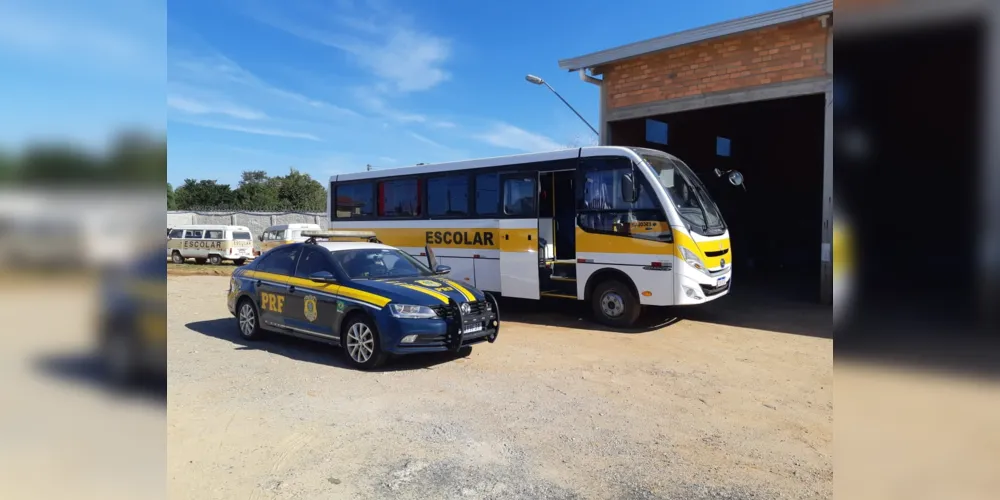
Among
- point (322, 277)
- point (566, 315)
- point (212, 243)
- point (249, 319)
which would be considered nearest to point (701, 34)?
point (566, 315)

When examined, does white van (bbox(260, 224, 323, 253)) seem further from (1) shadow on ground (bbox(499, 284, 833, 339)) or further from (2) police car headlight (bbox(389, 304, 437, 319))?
(2) police car headlight (bbox(389, 304, 437, 319))

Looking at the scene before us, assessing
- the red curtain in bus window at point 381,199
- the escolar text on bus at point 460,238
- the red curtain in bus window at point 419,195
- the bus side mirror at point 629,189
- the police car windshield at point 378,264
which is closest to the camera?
the police car windshield at point 378,264

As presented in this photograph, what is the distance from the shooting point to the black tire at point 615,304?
9812 millimetres

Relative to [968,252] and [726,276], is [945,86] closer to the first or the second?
[968,252]

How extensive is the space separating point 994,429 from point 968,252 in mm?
316

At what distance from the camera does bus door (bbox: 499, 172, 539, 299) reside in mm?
10875

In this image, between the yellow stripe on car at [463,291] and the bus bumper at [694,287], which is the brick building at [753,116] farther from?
the yellow stripe on car at [463,291]

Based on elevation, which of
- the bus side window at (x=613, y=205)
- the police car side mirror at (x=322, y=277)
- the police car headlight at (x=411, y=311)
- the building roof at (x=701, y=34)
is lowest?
the police car headlight at (x=411, y=311)

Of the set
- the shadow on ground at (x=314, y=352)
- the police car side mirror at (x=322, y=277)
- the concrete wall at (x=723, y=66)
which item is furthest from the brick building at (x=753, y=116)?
the police car side mirror at (x=322, y=277)

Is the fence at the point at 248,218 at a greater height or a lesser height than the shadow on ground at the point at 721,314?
greater

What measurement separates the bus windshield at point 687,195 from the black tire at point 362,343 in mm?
5221

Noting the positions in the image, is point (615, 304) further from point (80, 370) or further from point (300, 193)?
point (300, 193)

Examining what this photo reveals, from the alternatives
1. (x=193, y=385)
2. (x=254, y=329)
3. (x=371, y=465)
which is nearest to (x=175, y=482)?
(x=371, y=465)

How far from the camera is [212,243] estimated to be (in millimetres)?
25969
